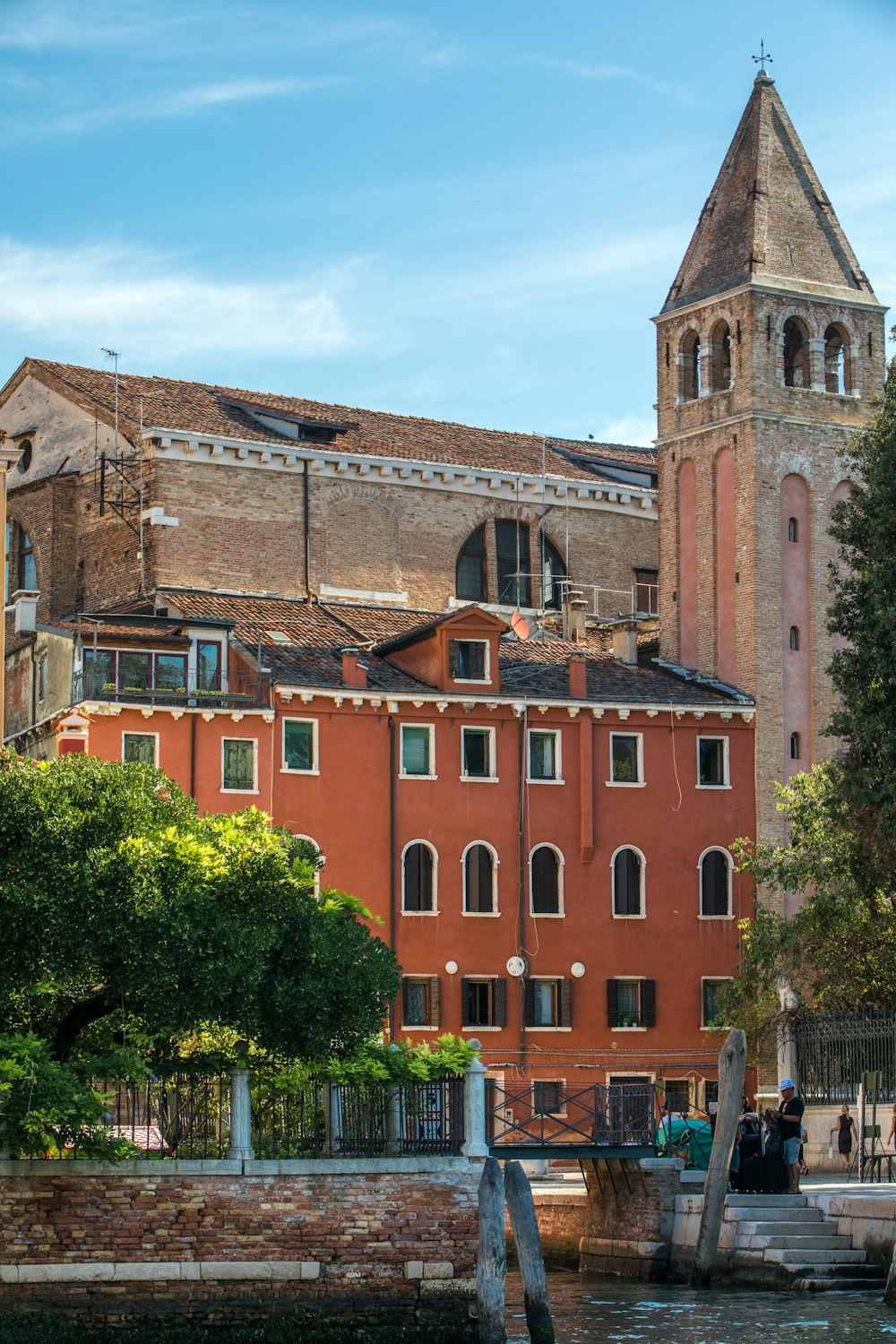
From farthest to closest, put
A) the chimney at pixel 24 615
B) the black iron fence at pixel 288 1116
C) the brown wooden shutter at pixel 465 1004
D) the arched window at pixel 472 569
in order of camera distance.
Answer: the arched window at pixel 472 569 → the chimney at pixel 24 615 → the brown wooden shutter at pixel 465 1004 → the black iron fence at pixel 288 1116

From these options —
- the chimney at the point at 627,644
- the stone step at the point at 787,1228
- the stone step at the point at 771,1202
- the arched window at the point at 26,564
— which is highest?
the arched window at the point at 26,564

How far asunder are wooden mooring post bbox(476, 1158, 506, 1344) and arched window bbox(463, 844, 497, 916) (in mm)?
17619

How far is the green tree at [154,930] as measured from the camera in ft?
79.8

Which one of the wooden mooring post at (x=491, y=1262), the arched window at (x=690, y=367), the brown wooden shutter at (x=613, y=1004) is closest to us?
the wooden mooring post at (x=491, y=1262)

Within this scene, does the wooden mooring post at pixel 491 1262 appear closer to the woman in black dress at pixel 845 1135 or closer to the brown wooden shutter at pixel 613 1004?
the woman in black dress at pixel 845 1135

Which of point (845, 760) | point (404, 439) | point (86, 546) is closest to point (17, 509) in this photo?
point (86, 546)

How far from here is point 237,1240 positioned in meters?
24.0

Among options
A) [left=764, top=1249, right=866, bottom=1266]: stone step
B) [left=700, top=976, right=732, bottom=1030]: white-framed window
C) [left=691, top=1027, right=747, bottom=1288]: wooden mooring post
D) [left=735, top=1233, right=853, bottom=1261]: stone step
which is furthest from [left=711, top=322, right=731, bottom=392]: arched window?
[left=764, top=1249, right=866, bottom=1266]: stone step

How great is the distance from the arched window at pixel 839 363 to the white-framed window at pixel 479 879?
40.4 ft

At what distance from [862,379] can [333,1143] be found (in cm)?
2683

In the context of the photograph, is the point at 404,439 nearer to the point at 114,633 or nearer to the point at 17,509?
the point at 17,509

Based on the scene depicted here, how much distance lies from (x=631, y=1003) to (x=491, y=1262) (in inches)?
761

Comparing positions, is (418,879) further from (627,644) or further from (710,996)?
(627,644)

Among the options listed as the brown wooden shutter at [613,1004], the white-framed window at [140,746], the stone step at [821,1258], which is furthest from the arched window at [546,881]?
the stone step at [821,1258]
